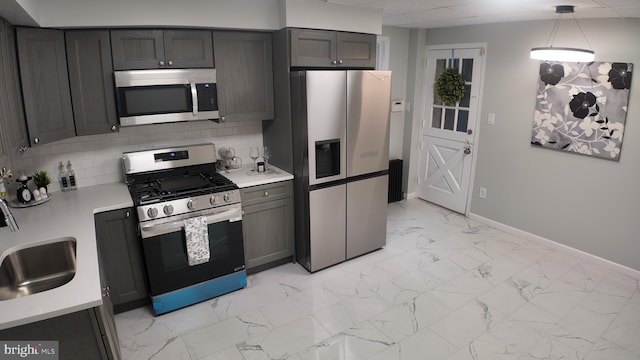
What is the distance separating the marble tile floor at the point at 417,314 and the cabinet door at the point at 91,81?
1488 mm

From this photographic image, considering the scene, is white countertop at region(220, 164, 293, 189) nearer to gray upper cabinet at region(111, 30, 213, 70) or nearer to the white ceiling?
gray upper cabinet at region(111, 30, 213, 70)

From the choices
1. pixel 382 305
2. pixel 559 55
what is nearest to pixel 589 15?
pixel 559 55

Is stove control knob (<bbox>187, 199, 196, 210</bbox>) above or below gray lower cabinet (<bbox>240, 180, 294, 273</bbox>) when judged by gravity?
above

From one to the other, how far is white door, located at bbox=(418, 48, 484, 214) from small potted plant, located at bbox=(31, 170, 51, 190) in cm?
425

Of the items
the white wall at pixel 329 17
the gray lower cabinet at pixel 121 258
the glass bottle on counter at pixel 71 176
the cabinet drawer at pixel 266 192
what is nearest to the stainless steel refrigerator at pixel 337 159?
the cabinet drawer at pixel 266 192

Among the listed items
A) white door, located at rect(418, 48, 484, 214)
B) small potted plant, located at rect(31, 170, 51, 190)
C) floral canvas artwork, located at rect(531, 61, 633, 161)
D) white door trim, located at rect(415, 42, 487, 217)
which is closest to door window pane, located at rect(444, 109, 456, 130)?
white door, located at rect(418, 48, 484, 214)

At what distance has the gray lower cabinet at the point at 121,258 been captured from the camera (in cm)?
277

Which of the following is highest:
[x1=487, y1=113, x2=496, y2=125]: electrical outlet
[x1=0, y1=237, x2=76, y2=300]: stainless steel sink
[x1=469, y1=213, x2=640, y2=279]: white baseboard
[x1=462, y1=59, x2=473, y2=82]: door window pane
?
[x1=462, y1=59, x2=473, y2=82]: door window pane

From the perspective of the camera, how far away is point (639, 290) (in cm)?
332

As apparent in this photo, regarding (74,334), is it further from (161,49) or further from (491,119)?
(491,119)

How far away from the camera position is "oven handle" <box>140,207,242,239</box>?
2783mm

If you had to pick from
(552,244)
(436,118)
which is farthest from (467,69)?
(552,244)

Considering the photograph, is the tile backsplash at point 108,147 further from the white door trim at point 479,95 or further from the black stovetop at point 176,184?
the white door trim at point 479,95

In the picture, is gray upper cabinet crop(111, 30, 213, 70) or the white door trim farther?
the white door trim
